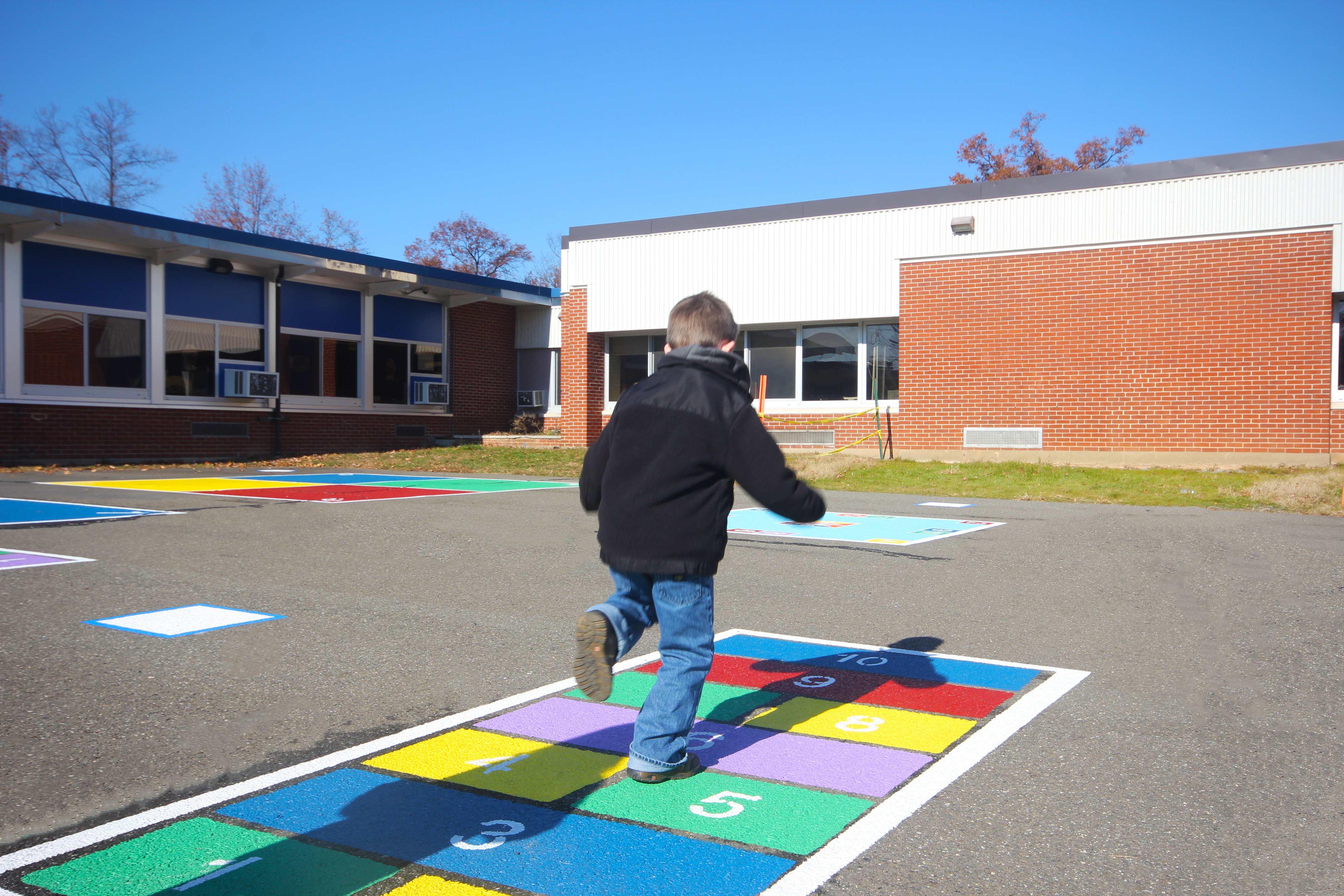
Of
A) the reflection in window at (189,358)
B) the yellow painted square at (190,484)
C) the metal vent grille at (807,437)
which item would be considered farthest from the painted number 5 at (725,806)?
the reflection in window at (189,358)

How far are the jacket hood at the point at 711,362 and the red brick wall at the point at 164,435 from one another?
19.1 meters

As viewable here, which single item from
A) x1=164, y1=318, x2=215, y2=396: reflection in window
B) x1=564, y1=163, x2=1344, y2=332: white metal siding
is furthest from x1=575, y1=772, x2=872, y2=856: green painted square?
x1=164, y1=318, x2=215, y2=396: reflection in window

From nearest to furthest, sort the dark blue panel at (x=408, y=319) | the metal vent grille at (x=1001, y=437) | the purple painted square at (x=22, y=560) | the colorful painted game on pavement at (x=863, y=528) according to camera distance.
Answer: the purple painted square at (x=22, y=560)
the colorful painted game on pavement at (x=863, y=528)
the metal vent grille at (x=1001, y=437)
the dark blue panel at (x=408, y=319)

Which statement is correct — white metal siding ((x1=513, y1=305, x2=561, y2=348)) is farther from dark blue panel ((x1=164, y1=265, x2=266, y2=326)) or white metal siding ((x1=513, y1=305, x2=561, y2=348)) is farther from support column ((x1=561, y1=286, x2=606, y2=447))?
dark blue panel ((x1=164, y1=265, x2=266, y2=326))

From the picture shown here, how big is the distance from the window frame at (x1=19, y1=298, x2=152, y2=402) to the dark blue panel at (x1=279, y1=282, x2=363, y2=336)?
3231 millimetres

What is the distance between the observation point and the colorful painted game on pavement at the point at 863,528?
33.1 feet

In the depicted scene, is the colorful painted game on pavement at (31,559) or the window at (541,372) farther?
the window at (541,372)

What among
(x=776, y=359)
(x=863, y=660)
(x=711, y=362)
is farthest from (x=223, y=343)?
(x=711, y=362)

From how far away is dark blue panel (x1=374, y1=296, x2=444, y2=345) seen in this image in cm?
2598

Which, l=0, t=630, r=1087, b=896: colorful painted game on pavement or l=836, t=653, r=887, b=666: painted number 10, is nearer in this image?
l=0, t=630, r=1087, b=896: colorful painted game on pavement

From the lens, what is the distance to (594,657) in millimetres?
3418

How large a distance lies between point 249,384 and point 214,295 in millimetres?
2051

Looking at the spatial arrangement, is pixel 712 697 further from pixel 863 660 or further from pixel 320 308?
pixel 320 308

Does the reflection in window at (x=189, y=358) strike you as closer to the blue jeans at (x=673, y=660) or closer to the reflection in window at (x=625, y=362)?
the reflection in window at (x=625, y=362)
